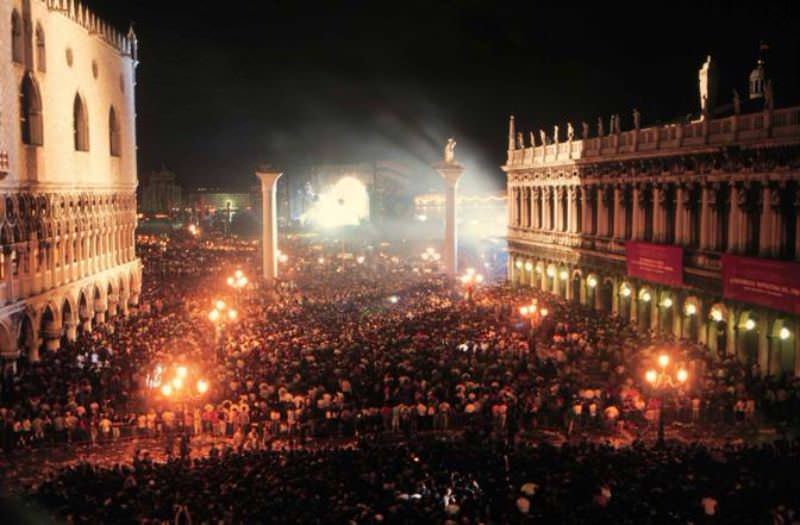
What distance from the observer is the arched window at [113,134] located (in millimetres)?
59031

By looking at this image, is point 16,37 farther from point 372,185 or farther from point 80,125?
point 372,185

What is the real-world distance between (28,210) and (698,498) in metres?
32.2

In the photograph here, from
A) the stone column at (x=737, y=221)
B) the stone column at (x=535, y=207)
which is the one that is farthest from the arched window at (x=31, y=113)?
the stone column at (x=535, y=207)

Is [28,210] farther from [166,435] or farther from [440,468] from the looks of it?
[440,468]

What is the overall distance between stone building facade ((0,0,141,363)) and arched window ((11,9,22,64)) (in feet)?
0.14

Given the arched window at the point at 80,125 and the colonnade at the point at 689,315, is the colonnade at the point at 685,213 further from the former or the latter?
the arched window at the point at 80,125

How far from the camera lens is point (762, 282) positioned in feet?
112

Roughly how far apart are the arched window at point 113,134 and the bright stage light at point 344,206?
3548 inches

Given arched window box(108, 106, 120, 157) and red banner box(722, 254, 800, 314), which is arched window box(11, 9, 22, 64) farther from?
red banner box(722, 254, 800, 314)

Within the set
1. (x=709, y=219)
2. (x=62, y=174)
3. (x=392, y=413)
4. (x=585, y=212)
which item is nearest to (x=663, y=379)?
(x=392, y=413)

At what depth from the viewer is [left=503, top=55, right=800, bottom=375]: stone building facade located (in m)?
34.9

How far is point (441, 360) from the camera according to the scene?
32625 mm

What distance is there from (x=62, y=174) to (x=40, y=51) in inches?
234

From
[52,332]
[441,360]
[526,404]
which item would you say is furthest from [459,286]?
[526,404]
